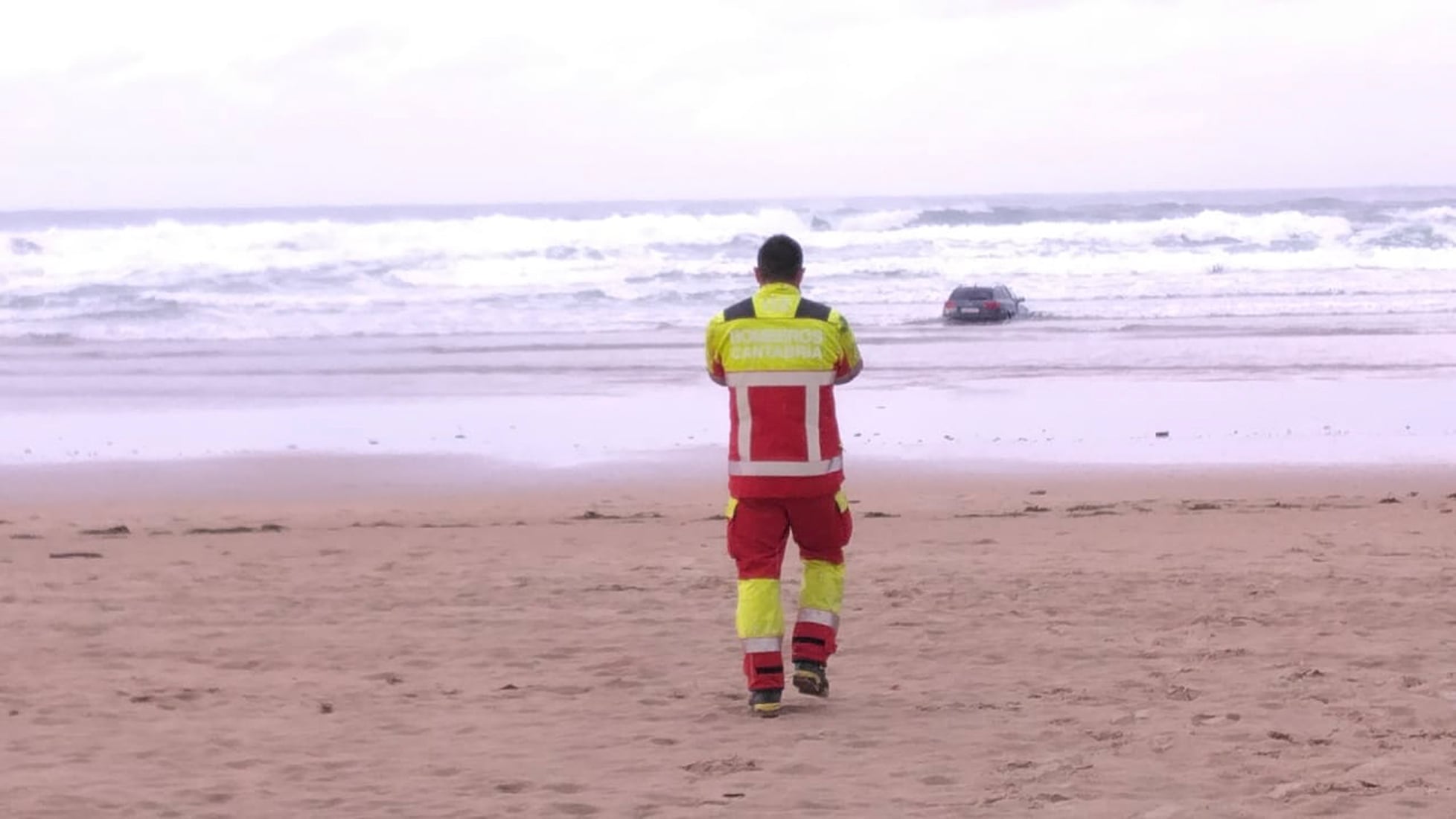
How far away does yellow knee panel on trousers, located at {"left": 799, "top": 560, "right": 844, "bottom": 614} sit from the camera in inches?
252

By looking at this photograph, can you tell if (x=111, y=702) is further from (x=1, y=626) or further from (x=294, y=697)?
(x=1, y=626)

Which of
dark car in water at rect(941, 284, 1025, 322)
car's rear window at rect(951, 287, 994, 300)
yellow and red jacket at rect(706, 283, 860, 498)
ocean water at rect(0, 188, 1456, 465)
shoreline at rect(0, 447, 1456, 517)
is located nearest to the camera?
yellow and red jacket at rect(706, 283, 860, 498)

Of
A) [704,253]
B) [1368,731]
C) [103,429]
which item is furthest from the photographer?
[704,253]

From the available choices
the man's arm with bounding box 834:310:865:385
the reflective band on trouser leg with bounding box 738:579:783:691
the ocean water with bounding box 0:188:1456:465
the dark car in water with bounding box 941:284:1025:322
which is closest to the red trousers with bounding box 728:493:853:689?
the reflective band on trouser leg with bounding box 738:579:783:691

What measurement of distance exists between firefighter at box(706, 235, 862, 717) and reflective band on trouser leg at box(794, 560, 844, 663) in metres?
0.10

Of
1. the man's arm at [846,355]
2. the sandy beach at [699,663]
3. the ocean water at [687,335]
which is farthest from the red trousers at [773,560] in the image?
the ocean water at [687,335]

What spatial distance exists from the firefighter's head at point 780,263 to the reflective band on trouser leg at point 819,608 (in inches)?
39.8

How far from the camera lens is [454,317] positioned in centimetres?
3478

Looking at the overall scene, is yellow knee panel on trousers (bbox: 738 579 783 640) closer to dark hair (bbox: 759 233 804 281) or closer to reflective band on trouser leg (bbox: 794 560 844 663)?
reflective band on trouser leg (bbox: 794 560 844 663)

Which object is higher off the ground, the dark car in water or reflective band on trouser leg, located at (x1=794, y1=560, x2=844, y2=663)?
the dark car in water

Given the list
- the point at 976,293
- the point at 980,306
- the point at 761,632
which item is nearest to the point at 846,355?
the point at 761,632

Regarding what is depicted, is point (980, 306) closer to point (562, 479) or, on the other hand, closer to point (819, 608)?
point (562, 479)

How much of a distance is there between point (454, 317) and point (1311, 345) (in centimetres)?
1626

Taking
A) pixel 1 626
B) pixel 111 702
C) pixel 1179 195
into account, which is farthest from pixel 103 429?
pixel 1179 195
